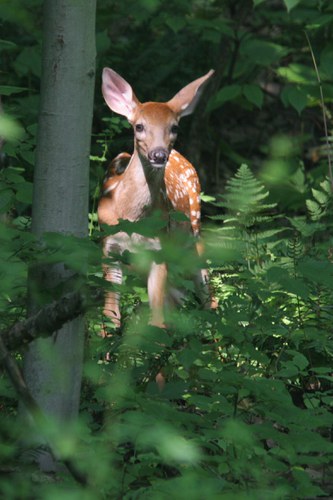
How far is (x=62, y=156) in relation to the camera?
3129 millimetres

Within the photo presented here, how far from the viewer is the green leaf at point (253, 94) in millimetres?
6941

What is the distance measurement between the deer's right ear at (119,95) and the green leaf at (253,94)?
115cm

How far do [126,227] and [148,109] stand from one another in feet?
11.5

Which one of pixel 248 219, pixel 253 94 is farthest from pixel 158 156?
pixel 253 94

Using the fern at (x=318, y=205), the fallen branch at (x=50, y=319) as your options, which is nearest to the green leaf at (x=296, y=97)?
the fern at (x=318, y=205)

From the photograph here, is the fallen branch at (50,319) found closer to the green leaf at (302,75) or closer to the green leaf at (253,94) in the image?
the green leaf at (253,94)

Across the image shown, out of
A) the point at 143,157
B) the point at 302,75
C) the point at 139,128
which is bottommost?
the point at 143,157

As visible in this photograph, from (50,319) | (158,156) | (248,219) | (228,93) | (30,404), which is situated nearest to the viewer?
(30,404)

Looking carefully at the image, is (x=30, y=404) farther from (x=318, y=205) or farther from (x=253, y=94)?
(x=253, y=94)

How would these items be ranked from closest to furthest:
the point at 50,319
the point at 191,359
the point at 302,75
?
the point at 50,319
the point at 191,359
the point at 302,75

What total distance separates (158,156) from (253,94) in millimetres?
1653

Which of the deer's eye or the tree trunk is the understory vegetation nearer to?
the tree trunk

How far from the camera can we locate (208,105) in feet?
25.9

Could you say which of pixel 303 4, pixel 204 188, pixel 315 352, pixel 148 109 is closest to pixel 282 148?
pixel 204 188
